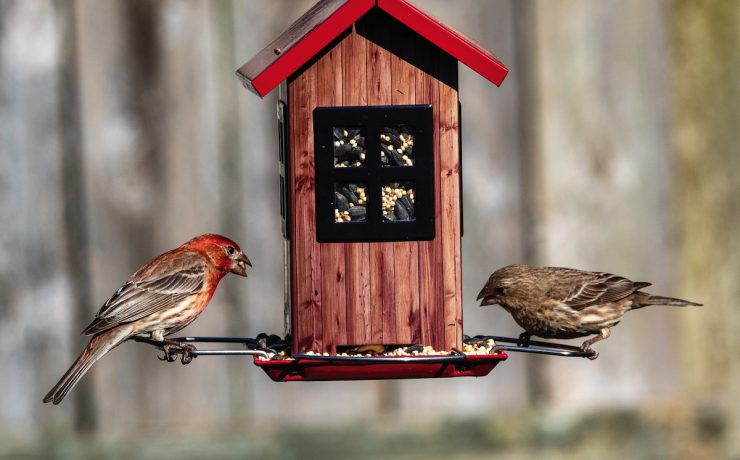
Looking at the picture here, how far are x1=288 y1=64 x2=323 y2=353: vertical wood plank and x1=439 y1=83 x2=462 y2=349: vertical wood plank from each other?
51 centimetres

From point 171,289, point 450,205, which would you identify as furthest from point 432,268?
point 171,289

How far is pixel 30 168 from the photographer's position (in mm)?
7109

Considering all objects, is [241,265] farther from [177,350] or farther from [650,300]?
[650,300]

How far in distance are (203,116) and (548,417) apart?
7.38 feet

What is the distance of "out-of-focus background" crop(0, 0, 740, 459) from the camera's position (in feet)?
23.3

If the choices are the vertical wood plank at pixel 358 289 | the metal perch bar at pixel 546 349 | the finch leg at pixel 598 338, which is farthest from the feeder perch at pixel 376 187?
the finch leg at pixel 598 338

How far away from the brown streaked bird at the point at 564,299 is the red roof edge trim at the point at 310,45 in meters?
1.64

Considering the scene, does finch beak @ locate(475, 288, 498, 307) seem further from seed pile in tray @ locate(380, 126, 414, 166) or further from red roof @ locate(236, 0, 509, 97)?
red roof @ locate(236, 0, 509, 97)

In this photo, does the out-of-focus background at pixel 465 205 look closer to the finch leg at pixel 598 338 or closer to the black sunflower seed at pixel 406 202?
the finch leg at pixel 598 338

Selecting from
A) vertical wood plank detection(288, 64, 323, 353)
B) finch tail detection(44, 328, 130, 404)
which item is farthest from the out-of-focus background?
vertical wood plank detection(288, 64, 323, 353)

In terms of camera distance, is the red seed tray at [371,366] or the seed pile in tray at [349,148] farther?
the seed pile in tray at [349,148]

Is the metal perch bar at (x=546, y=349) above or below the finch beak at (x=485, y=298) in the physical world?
below

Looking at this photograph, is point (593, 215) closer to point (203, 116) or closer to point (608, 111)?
point (608, 111)

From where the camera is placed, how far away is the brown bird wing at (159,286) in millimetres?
6805
